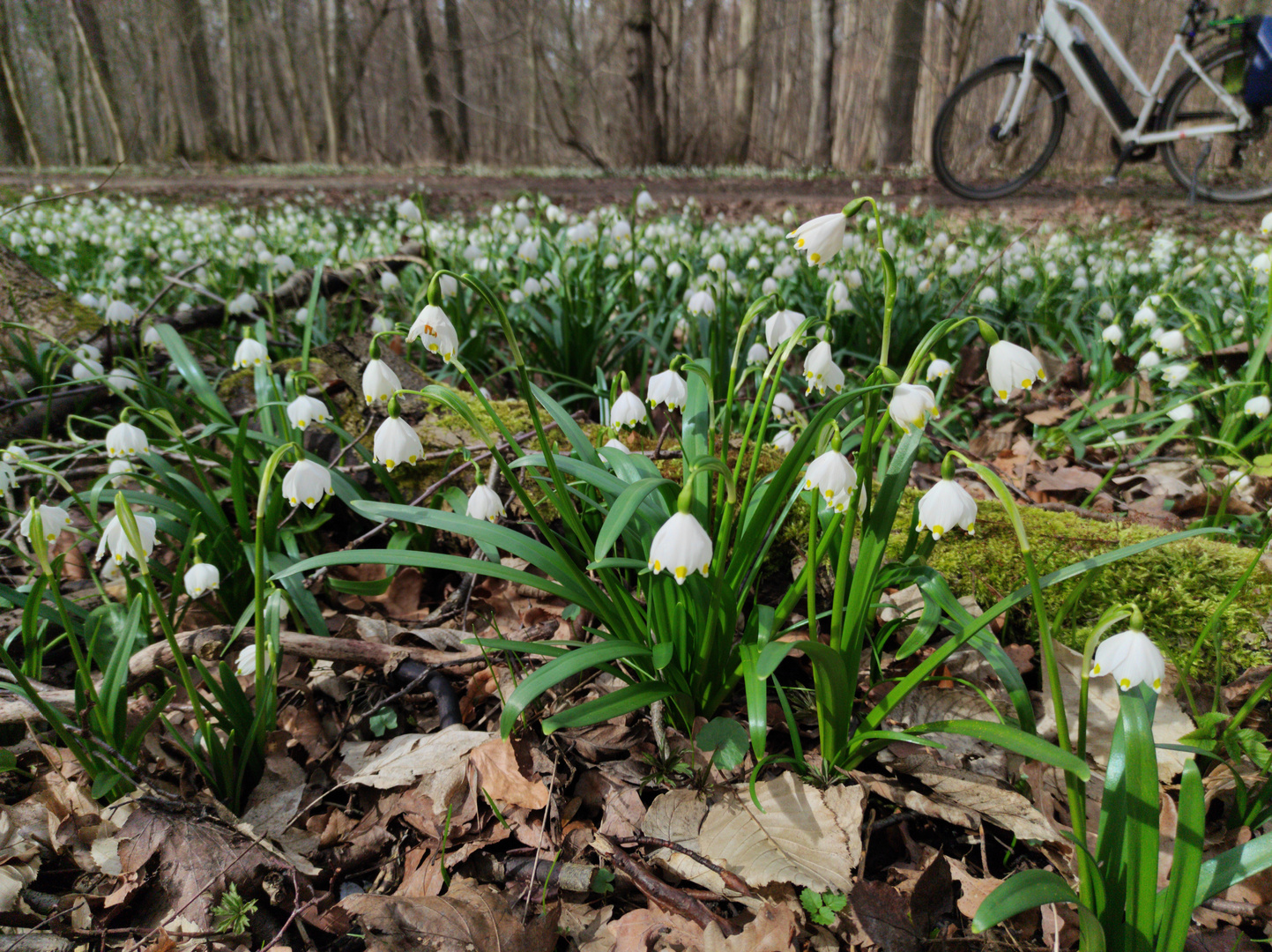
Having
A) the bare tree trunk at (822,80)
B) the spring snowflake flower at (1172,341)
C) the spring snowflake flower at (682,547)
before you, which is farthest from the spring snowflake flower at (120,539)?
the bare tree trunk at (822,80)

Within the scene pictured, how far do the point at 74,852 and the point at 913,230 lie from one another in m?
6.94

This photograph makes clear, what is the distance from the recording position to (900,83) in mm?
12555

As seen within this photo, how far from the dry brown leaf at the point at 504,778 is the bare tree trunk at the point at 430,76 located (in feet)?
75.5

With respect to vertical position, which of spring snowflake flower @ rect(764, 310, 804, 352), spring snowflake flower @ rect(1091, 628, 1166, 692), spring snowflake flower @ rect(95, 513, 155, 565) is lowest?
spring snowflake flower @ rect(95, 513, 155, 565)

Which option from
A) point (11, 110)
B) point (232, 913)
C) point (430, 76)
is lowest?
point (232, 913)

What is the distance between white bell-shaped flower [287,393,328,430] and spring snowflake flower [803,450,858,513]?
121cm

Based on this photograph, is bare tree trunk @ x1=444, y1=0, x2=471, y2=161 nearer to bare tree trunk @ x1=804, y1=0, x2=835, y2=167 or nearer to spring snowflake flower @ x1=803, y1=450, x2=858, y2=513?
bare tree trunk @ x1=804, y1=0, x2=835, y2=167

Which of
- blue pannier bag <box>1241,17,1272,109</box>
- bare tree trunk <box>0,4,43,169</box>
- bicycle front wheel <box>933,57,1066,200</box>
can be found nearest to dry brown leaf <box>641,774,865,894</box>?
blue pannier bag <box>1241,17,1272,109</box>

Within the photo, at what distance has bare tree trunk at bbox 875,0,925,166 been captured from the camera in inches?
477

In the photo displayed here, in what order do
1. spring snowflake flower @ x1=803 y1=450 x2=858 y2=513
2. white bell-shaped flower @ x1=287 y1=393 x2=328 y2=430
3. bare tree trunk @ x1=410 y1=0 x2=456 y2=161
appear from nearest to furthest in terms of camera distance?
spring snowflake flower @ x1=803 y1=450 x2=858 y2=513 < white bell-shaped flower @ x1=287 y1=393 x2=328 y2=430 < bare tree trunk @ x1=410 y1=0 x2=456 y2=161

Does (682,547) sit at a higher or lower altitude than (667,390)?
lower

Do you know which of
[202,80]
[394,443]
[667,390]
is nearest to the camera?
[394,443]

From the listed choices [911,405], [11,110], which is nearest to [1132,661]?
[911,405]

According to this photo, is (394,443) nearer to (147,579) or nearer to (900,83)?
(147,579)
